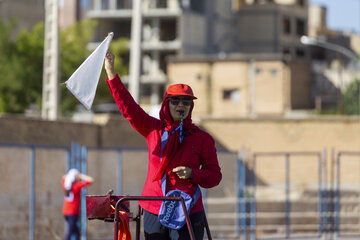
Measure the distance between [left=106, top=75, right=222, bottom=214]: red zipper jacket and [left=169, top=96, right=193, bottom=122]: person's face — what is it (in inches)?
7.0

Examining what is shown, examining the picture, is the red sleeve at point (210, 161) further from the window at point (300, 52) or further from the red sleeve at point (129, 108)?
the window at point (300, 52)

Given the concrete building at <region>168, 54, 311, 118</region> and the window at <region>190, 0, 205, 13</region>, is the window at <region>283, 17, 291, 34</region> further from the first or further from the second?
the concrete building at <region>168, 54, 311, 118</region>

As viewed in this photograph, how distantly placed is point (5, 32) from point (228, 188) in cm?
2660

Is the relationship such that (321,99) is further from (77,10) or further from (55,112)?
(55,112)

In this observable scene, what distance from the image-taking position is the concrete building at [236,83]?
5631 centimetres

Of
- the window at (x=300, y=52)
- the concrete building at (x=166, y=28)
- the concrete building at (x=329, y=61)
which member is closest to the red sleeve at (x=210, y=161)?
the concrete building at (x=329, y=61)

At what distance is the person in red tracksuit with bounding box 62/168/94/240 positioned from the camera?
1554cm

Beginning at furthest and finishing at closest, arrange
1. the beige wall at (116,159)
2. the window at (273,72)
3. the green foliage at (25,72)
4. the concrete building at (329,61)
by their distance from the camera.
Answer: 1. the concrete building at (329,61)
2. the window at (273,72)
3. the green foliage at (25,72)
4. the beige wall at (116,159)

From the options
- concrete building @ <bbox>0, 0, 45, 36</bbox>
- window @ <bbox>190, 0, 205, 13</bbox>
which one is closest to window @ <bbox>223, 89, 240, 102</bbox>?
window @ <bbox>190, 0, 205, 13</bbox>

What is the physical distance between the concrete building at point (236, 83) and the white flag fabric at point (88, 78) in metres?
49.2

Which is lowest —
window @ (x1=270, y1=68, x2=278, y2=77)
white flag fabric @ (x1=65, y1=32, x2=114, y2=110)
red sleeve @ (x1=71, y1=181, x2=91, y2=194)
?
red sleeve @ (x1=71, y1=181, x2=91, y2=194)

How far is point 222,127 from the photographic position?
113ft

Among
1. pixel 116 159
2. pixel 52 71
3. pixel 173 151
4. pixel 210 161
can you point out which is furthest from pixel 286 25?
pixel 173 151

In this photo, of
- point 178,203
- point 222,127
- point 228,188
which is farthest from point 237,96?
point 178,203
